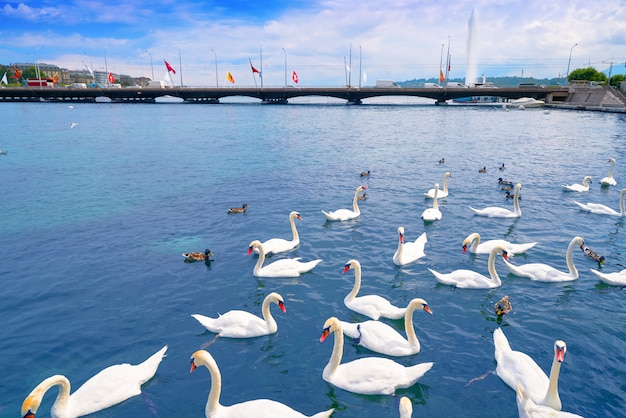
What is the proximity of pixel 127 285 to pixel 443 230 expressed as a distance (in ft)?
40.3

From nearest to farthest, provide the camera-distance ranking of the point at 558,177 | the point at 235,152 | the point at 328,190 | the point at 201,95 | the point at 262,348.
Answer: the point at 262,348 < the point at 328,190 < the point at 558,177 < the point at 235,152 < the point at 201,95

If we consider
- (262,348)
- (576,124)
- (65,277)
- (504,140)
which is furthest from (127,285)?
(576,124)

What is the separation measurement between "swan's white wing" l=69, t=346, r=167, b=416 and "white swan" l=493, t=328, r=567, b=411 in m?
7.26

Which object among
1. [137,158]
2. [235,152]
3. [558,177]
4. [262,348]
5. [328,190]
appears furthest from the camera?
[235,152]

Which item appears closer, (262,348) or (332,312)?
(262,348)

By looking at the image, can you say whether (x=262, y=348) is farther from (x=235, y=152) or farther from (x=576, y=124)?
(x=576, y=124)

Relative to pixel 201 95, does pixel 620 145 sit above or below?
below

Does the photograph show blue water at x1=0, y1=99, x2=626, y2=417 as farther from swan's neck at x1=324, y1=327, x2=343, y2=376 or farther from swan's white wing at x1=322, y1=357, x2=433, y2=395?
swan's neck at x1=324, y1=327, x2=343, y2=376

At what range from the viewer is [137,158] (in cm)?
3772

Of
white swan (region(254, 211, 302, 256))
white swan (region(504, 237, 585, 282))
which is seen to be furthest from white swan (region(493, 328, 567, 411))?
white swan (region(254, 211, 302, 256))

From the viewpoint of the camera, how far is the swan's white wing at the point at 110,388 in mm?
7735

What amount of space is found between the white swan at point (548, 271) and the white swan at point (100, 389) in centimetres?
1041

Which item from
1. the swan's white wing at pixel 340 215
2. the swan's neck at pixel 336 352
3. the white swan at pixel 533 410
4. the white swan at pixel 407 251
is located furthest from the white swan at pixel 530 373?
the swan's white wing at pixel 340 215

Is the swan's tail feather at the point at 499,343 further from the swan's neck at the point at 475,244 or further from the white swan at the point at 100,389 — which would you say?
the white swan at the point at 100,389
